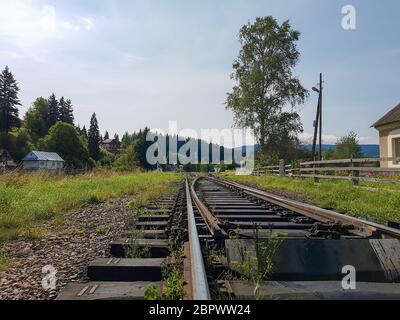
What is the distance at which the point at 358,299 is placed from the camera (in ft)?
9.99

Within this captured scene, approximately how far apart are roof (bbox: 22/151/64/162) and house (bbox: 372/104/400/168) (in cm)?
6954

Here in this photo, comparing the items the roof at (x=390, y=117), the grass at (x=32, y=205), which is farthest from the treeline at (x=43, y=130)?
the grass at (x=32, y=205)

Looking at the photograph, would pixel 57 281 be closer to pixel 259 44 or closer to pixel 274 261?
pixel 274 261

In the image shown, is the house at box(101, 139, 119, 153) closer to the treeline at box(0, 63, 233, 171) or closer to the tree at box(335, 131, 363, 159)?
the treeline at box(0, 63, 233, 171)

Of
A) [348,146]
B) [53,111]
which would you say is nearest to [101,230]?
[348,146]

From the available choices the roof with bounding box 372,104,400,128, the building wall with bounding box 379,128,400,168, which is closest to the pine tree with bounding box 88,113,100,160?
the roof with bounding box 372,104,400,128

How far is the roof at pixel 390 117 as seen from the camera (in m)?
25.9

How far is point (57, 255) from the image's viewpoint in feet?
15.4

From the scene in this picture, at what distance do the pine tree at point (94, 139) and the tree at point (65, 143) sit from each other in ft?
49.8

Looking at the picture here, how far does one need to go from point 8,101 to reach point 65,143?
13.6 metres

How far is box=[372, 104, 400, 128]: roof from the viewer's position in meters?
25.9
